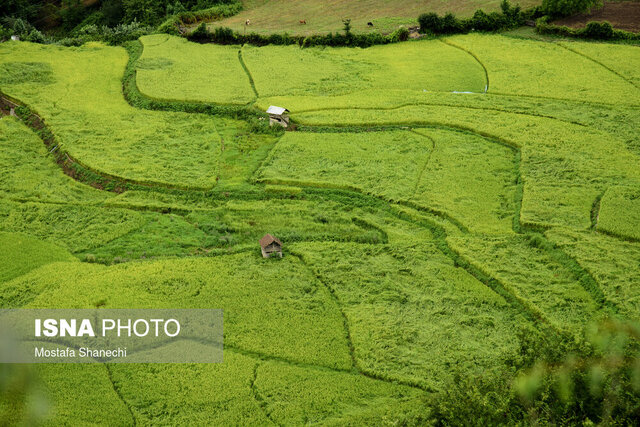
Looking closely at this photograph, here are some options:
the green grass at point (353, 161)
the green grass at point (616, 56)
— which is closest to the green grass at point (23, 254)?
the green grass at point (353, 161)

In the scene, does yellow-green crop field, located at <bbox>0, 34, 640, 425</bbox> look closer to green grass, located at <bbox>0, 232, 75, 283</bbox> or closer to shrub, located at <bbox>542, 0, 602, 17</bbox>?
green grass, located at <bbox>0, 232, 75, 283</bbox>

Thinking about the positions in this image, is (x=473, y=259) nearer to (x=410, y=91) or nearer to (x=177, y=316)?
(x=177, y=316)

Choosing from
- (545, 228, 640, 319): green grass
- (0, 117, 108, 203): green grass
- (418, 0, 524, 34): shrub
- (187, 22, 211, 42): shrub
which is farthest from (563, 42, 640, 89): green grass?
(0, 117, 108, 203): green grass

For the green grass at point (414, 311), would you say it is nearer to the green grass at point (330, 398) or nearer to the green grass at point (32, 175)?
the green grass at point (330, 398)

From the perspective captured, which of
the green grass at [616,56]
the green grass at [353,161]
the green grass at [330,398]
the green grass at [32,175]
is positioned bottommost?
the green grass at [330,398]

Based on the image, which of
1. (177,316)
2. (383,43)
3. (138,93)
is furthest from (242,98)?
(177,316)

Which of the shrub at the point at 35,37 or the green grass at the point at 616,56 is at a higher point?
the green grass at the point at 616,56
